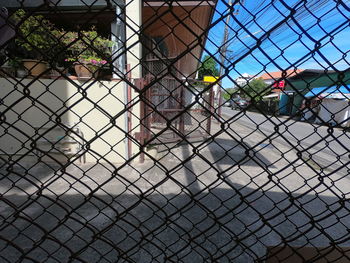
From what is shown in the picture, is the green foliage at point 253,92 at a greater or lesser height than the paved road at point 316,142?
greater

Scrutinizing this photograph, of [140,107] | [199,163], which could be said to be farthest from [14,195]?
[199,163]

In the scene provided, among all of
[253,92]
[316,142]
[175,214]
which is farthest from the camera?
[175,214]

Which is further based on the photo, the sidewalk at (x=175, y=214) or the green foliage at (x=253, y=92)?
the sidewalk at (x=175, y=214)

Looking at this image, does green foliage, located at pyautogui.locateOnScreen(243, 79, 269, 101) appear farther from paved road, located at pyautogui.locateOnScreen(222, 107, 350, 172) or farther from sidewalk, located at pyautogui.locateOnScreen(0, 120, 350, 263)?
sidewalk, located at pyautogui.locateOnScreen(0, 120, 350, 263)

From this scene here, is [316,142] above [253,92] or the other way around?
the other way around

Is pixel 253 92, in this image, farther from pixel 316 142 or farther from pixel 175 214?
pixel 175 214

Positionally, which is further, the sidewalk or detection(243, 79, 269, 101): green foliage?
the sidewalk

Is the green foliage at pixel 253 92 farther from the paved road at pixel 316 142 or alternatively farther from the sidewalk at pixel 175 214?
the sidewalk at pixel 175 214

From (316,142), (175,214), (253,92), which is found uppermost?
(253,92)

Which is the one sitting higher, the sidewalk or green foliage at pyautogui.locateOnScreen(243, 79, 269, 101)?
green foliage at pyautogui.locateOnScreen(243, 79, 269, 101)

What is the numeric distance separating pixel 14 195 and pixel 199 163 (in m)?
3.08

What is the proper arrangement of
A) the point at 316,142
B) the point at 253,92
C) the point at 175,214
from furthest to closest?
the point at 175,214 → the point at 253,92 → the point at 316,142

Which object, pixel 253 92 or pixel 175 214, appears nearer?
pixel 253 92

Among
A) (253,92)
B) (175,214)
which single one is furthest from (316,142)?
(175,214)
